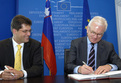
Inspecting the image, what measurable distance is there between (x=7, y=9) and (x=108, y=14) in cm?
263

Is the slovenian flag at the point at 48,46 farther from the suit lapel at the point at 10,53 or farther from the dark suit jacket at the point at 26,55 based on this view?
the suit lapel at the point at 10,53

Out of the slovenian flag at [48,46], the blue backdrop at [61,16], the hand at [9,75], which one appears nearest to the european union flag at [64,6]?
the blue backdrop at [61,16]

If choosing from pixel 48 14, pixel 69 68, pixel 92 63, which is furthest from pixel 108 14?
pixel 69 68

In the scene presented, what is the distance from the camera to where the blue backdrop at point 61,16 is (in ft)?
12.0

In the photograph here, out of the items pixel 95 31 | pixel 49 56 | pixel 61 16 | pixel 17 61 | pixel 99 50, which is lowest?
pixel 49 56

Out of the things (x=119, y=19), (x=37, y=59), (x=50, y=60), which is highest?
(x=119, y=19)

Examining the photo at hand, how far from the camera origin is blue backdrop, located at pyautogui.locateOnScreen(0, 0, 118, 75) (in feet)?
12.0

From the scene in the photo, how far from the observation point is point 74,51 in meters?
2.20

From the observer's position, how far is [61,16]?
374cm

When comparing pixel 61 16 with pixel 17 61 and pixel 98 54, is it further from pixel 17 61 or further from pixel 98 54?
pixel 17 61

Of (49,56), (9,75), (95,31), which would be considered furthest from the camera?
(49,56)

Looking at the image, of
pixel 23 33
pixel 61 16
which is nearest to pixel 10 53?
pixel 23 33

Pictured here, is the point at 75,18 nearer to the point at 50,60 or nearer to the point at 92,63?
the point at 50,60

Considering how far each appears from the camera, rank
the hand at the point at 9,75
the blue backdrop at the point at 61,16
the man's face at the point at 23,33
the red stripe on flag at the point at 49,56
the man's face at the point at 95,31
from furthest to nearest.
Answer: the blue backdrop at the point at 61,16, the red stripe on flag at the point at 49,56, the man's face at the point at 23,33, the man's face at the point at 95,31, the hand at the point at 9,75
